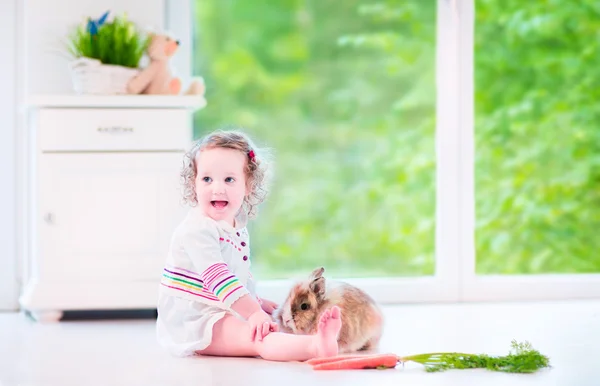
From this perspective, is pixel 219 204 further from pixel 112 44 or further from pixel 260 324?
pixel 112 44

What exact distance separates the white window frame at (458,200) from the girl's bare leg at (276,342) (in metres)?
1.38

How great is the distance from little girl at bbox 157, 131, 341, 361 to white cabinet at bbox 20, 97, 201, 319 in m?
0.73

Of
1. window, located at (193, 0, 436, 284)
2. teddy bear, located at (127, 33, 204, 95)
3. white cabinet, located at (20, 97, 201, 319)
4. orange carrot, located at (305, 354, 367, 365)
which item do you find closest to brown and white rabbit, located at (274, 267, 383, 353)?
orange carrot, located at (305, 354, 367, 365)

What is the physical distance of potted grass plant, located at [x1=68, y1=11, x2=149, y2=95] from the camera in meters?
2.98

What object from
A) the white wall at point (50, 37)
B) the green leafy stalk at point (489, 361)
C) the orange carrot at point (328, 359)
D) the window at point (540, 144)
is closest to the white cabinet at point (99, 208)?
the white wall at point (50, 37)

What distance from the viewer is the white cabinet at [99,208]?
2959 mm

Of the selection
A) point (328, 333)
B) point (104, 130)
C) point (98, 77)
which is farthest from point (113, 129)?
point (328, 333)

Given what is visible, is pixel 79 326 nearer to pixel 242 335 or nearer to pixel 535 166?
pixel 242 335

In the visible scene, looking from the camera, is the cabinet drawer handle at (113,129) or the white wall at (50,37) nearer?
the cabinet drawer handle at (113,129)

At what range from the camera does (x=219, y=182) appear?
7.18 feet

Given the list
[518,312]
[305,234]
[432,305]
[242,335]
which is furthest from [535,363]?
[305,234]

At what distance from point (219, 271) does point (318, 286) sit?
0.78 feet

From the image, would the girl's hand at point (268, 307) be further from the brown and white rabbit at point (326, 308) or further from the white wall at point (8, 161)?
the white wall at point (8, 161)

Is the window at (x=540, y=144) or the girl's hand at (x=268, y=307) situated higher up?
the window at (x=540, y=144)
